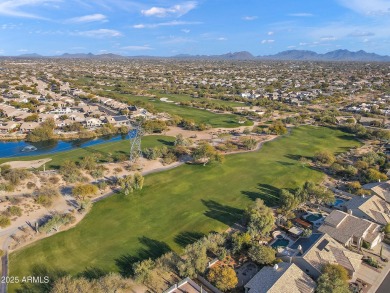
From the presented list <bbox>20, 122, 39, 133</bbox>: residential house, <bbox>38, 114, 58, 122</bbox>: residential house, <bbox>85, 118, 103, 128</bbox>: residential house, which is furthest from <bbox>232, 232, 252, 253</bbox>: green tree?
<bbox>38, 114, 58, 122</bbox>: residential house

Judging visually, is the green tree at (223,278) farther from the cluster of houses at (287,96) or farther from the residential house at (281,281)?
the cluster of houses at (287,96)

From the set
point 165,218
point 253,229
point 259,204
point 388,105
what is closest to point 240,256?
point 253,229

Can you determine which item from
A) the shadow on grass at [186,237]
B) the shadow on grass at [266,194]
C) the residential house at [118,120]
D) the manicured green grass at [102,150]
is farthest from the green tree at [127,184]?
the residential house at [118,120]

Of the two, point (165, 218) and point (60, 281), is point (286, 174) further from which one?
point (60, 281)

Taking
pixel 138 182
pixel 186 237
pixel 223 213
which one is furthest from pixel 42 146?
pixel 186 237

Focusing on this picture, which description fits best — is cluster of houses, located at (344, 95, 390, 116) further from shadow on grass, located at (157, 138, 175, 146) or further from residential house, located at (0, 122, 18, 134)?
residential house, located at (0, 122, 18, 134)
